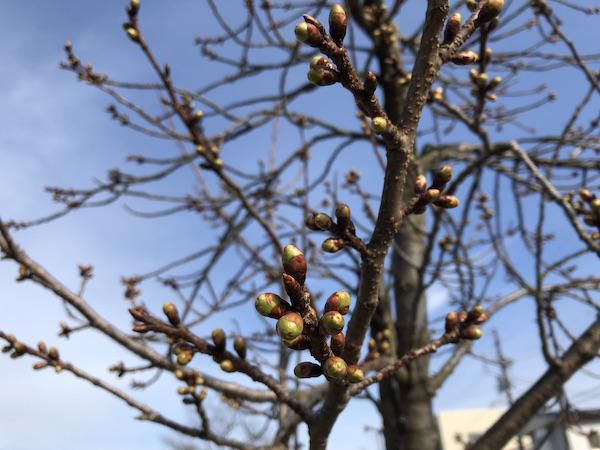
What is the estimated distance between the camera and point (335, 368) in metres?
0.77

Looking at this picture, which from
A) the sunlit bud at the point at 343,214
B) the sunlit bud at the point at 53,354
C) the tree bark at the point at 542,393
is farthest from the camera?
the tree bark at the point at 542,393

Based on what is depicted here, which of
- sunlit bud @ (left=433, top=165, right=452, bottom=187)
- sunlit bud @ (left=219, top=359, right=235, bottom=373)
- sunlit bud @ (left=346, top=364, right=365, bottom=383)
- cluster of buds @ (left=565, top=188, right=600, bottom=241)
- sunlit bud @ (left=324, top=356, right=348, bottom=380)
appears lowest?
sunlit bud @ (left=324, top=356, right=348, bottom=380)

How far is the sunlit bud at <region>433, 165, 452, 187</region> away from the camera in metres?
1.00

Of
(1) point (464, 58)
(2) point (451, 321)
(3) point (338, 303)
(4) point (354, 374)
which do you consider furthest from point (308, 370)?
(1) point (464, 58)

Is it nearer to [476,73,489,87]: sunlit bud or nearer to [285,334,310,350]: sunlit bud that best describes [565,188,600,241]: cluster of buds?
[476,73,489,87]: sunlit bud

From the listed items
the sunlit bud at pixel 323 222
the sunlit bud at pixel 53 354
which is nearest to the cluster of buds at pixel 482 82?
the sunlit bud at pixel 323 222

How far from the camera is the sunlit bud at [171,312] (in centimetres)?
122

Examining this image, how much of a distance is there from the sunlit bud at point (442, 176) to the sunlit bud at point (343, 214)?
0.23 m

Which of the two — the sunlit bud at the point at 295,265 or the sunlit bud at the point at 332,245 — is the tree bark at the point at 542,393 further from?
the sunlit bud at the point at 295,265

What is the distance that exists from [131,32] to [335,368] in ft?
5.56

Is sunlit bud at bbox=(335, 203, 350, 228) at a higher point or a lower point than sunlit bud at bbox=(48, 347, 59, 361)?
lower

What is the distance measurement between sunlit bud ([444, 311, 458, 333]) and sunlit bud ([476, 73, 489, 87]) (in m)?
1.07

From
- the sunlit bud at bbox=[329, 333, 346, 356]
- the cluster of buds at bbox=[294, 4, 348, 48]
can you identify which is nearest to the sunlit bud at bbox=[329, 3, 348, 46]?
the cluster of buds at bbox=[294, 4, 348, 48]

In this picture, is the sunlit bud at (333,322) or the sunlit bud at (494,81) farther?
the sunlit bud at (494,81)
